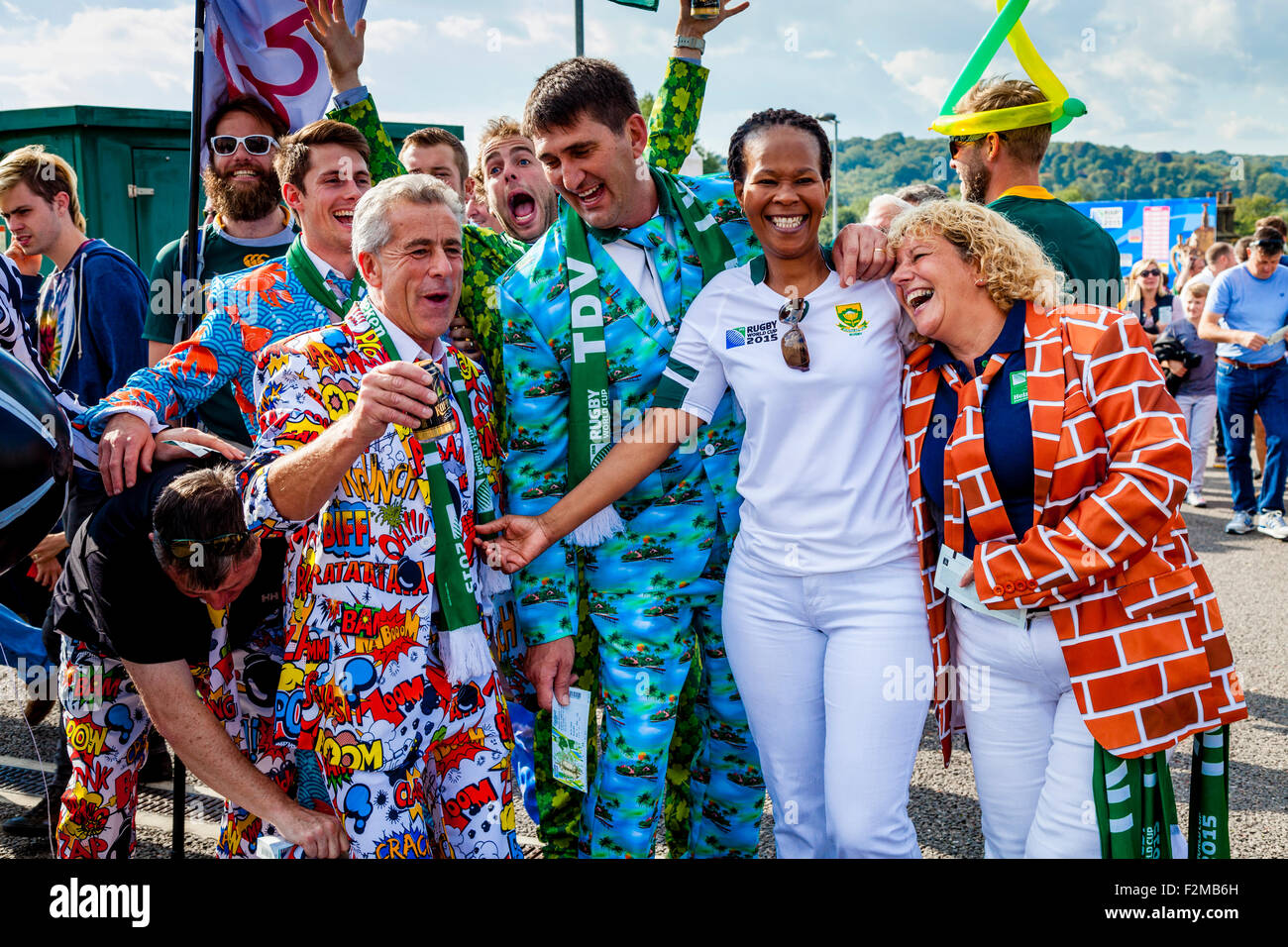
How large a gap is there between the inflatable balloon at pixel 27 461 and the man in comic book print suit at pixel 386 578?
0.43 metres

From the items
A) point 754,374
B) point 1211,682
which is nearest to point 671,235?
point 754,374

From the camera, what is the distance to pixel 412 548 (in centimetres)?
232

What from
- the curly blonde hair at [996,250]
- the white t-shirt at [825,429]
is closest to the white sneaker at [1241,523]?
the curly blonde hair at [996,250]

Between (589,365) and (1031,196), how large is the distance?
146 cm

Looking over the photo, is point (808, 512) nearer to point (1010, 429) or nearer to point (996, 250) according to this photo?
point (1010, 429)

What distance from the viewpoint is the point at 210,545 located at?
245 cm

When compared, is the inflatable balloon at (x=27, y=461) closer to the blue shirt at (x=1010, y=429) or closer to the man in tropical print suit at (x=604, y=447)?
the man in tropical print suit at (x=604, y=447)

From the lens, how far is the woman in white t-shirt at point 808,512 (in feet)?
7.78

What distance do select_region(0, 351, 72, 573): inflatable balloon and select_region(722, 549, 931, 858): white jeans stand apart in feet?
5.11

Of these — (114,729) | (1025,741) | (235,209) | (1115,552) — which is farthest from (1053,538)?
(235,209)

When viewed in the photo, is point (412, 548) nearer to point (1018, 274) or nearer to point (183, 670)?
point (183, 670)

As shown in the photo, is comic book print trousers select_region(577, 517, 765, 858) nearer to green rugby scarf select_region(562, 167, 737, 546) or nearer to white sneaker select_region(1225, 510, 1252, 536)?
green rugby scarf select_region(562, 167, 737, 546)
